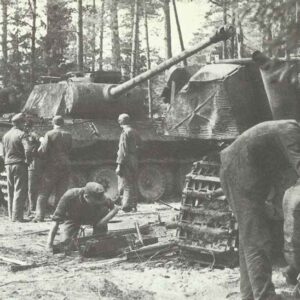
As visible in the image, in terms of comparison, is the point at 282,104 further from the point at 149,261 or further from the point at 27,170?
the point at 27,170

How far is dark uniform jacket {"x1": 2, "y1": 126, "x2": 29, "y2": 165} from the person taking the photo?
12.8m

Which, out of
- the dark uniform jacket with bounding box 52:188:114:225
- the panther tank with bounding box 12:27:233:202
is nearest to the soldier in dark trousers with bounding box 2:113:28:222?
the panther tank with bounding box 12:27:233:202

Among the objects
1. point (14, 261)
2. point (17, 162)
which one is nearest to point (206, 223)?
point (14, 261)

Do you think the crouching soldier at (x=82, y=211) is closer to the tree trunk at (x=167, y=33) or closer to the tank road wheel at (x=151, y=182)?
the tank road wheel at (x=151, y=182)

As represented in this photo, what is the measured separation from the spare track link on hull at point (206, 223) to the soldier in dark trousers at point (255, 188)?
5.66ft

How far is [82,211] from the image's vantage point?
9070mm

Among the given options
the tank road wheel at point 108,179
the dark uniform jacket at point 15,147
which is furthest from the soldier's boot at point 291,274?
the tank road wheel at point 108,179

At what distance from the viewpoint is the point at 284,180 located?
266 inches

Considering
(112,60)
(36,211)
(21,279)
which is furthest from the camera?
(112,60)

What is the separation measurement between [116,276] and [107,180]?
319 inches

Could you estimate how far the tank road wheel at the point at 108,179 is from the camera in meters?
15.4

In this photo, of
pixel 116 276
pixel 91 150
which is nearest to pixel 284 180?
pixel 116 276

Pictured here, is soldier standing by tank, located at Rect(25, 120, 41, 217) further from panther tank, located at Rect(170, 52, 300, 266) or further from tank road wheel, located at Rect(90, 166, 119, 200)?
panther tank, located at Rect(170, 52, 300, 266)

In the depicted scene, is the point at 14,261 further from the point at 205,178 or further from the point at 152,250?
the point at 205,178
